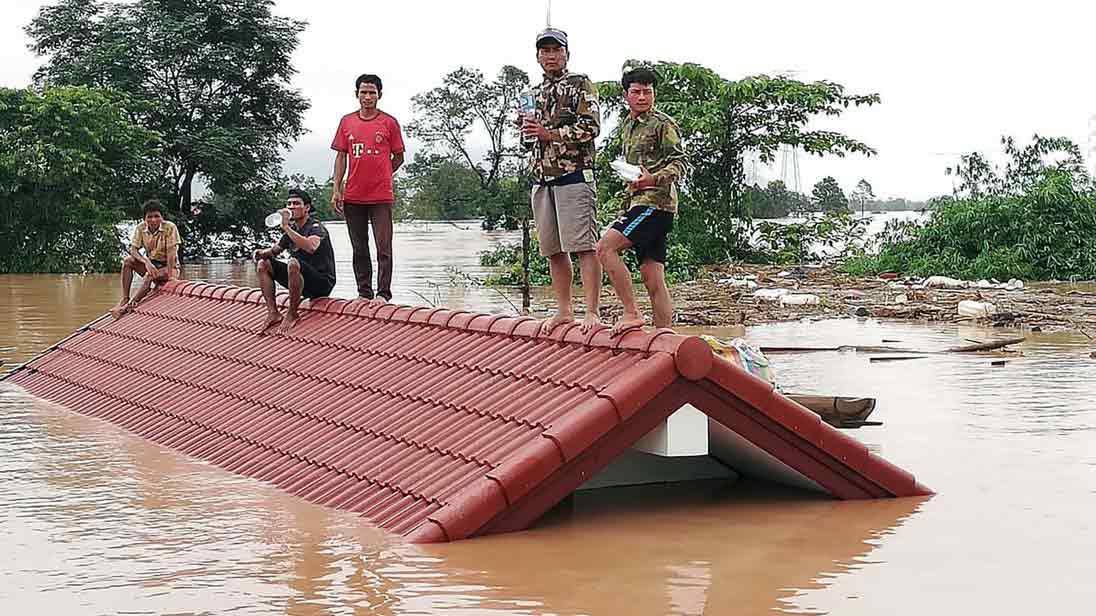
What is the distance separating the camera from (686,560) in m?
6.93

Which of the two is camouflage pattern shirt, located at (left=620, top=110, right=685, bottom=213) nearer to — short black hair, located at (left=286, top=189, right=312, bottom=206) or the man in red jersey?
short black hair, located at (left=286, top=189, right=312, bottom=206)

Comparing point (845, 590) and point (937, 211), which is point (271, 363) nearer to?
point (845, 590)

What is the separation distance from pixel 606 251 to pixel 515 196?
128ft

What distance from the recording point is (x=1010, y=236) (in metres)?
30.3

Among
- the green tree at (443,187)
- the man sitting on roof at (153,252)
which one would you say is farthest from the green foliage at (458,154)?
the man sitting on roof at (153,252)

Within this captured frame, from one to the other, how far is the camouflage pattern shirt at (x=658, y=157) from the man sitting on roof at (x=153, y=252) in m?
7.87

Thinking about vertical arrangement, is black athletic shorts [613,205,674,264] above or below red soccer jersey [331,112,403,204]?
below

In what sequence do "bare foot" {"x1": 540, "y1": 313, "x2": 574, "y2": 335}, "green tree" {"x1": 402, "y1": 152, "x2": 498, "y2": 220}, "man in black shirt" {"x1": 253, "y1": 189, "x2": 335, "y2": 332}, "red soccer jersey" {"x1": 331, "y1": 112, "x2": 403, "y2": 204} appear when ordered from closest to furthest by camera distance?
1. "bare foot" {"x1": 540, "y1": 313, "x2": 574, "y2": 335}
2. "man in black shirt" {"x1": 253, "y1": 189, "x2": 335, "y2": 332}
3. "red soccer jersey" {"x1": 331, "y1": 112, "x2": 403, "y2": 204}
4. "green tree" {"x1": 402, "y1": 152, "x2": 498, "y2": 220}

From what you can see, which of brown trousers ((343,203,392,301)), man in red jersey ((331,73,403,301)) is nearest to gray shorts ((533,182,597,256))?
man in red jersey ((331,73,403,301))

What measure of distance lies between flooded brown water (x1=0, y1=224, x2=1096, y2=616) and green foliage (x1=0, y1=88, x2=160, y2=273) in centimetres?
2647

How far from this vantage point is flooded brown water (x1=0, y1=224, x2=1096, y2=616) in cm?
618

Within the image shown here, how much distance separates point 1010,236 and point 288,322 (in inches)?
863

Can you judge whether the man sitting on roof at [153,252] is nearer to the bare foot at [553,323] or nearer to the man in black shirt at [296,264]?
the man in black shirt at [296,264]

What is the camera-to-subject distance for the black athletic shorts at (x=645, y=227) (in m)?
8.58
